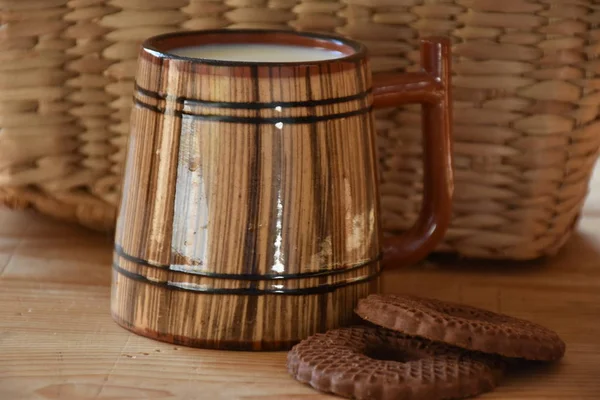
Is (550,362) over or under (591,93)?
under

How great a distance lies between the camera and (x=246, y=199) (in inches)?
24.0

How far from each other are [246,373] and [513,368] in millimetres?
160

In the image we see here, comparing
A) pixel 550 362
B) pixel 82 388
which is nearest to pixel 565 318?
pixel 550 362

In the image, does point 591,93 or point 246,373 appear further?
point 591,93

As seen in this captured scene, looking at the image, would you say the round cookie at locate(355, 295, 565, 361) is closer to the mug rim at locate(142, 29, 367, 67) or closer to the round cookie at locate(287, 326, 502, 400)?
the round cookie at locate(287, 326, 502, 400)

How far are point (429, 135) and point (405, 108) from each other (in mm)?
53

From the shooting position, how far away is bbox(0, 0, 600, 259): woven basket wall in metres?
0.72

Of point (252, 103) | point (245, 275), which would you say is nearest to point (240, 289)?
point (245, 275)

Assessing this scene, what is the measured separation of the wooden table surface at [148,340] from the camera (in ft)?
1.94

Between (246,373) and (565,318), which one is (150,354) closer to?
(246,373)

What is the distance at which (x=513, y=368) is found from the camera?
62 cm

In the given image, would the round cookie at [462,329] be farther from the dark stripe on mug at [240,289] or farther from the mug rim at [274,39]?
the mug rim at [274,39]

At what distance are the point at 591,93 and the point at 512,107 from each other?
0.19 feet

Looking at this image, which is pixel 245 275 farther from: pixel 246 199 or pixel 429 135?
pixel 429 135
